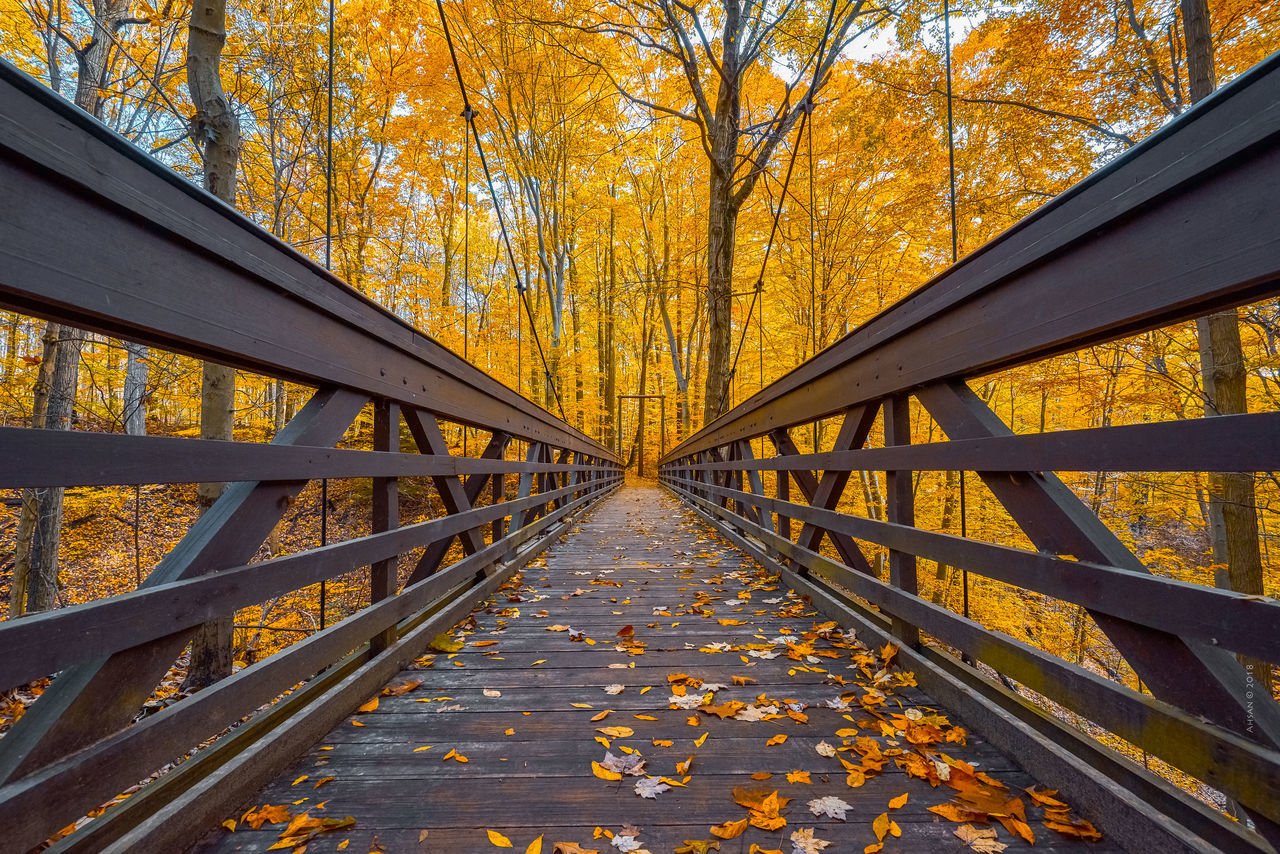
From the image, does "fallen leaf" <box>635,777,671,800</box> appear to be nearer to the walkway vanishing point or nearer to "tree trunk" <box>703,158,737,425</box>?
the walkway vanishing point

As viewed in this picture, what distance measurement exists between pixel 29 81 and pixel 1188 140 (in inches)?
76.5

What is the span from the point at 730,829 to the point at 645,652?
1.12 m

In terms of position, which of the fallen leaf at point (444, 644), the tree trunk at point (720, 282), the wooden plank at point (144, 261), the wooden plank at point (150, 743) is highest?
the tree trunk at point (720, 282)

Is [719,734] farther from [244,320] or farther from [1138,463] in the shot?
[244,320]

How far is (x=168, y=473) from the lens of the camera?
39.3 inches

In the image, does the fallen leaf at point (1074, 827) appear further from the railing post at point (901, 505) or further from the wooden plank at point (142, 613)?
the wooden plank at point (142, 613)

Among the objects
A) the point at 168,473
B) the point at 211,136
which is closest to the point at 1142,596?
the point at 168,473

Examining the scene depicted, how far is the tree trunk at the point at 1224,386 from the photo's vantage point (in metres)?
3.71

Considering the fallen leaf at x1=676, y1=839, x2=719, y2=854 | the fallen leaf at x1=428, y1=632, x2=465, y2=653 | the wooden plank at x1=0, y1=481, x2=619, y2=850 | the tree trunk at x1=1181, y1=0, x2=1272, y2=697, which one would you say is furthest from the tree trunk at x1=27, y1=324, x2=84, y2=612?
the tree trunk at x1=1181, y1=0, x2=1272, y2=697

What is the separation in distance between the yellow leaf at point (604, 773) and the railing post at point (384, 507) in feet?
3.23

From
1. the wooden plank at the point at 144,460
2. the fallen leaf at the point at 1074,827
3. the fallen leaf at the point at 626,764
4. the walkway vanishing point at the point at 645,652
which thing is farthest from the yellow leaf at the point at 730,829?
the wooden plank at the point at 144,460

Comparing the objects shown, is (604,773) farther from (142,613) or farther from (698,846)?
(142,613)

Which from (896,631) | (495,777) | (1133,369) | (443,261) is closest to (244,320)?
(495,777)

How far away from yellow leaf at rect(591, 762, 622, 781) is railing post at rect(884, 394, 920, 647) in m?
1.18
